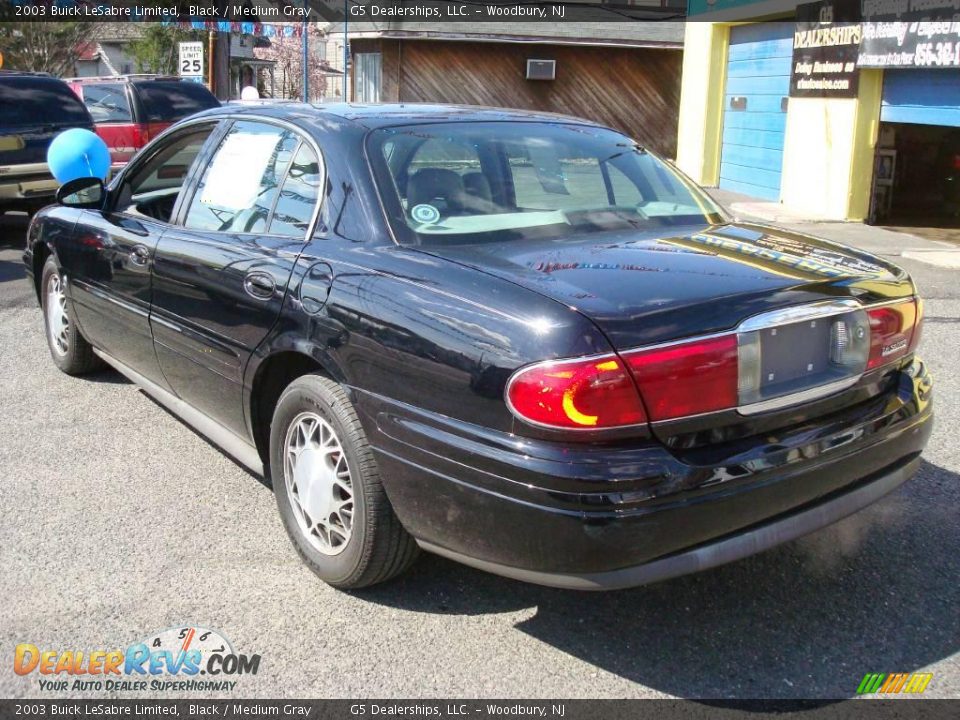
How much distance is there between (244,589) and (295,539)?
0.81 ft

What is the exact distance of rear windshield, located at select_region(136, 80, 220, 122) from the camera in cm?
1414

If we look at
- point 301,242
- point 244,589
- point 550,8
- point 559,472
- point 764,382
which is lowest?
point 244,589

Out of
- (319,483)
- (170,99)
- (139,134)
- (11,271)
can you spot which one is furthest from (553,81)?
(319,483)

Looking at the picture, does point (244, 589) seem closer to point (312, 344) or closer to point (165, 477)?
point (312, 344)

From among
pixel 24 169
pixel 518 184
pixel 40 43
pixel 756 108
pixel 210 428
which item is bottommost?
pixel 210 428

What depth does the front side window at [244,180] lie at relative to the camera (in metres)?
3.77

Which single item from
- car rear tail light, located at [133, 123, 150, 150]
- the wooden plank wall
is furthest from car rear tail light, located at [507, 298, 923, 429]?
the wooden plank wall

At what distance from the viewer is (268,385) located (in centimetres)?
362

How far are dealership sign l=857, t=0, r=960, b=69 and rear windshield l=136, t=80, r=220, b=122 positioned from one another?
9235mm

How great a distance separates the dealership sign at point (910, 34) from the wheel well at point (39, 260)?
9.94m

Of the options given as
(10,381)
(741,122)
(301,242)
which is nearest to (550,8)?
(741,122)

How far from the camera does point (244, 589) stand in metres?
3.39

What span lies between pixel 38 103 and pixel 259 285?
373 inches
